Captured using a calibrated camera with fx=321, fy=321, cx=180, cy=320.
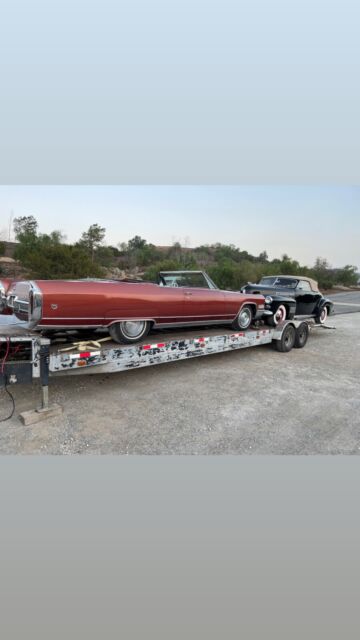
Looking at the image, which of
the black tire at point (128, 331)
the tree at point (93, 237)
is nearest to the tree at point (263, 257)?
the tree at point (93, 237)

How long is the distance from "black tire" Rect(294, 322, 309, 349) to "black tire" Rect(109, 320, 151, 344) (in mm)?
Answer: 3770

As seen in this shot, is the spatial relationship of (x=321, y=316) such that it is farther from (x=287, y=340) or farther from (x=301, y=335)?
(x=287, y=340)

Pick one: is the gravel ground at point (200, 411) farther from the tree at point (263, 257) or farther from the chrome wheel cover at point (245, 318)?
the tree at point (263, 257)

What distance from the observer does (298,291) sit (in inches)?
295

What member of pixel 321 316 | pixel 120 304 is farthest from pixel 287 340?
pixel 120 304

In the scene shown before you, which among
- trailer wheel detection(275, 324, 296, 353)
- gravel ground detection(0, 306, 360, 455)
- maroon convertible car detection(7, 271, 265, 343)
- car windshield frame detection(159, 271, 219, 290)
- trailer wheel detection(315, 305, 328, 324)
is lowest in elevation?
gravel ground detection(0, 306, 360, 455)

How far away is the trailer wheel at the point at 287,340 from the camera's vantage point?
20.3 ft

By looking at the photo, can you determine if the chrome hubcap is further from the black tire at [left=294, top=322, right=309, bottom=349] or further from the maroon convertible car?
the black tire at [left=294, top=322, right=309, bottom=349]

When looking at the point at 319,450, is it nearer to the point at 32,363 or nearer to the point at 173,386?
the point at 173,386

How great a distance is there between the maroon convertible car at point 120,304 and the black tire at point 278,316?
1.46 meters

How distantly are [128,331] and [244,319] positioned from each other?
2393mm

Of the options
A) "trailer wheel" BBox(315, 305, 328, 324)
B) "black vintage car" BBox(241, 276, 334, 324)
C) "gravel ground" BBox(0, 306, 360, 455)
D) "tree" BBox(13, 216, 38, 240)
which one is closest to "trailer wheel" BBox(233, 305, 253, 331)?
"gravel ground" BBox(0, 306, 360, 455)

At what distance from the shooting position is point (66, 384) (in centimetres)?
426

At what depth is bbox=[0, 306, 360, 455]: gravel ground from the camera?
9.45ft
